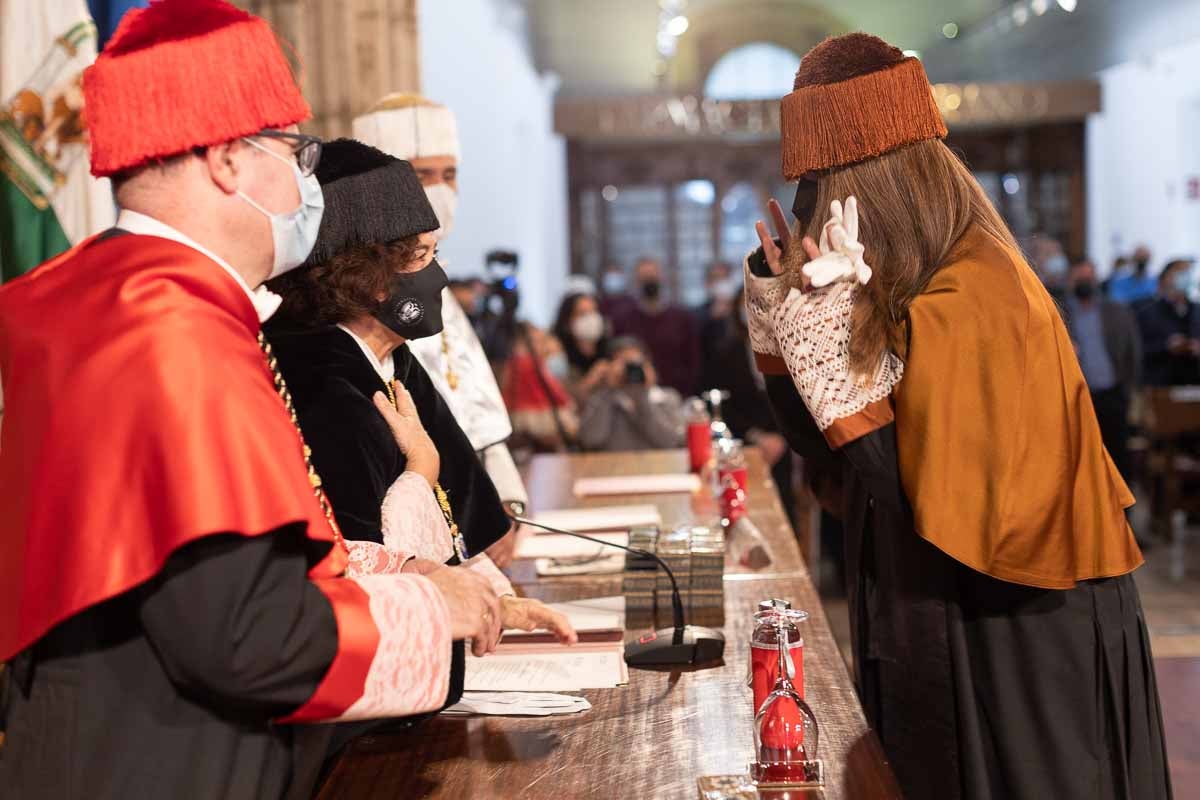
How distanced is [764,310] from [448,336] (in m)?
1.13

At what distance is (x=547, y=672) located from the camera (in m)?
1.95

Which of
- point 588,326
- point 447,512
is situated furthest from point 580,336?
point 447,512

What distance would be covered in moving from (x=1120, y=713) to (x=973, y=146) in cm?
1439

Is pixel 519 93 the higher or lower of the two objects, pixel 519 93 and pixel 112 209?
the higher

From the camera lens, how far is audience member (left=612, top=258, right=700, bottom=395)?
865cm

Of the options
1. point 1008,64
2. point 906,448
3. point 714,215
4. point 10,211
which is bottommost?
point 906,448

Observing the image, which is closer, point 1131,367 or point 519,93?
point 1131,367

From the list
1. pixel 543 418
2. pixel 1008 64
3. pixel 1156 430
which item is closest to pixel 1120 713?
pixel 543 418

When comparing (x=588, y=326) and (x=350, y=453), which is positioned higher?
(x=588, y=326)

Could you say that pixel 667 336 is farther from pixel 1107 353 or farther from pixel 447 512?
pixel 447 512

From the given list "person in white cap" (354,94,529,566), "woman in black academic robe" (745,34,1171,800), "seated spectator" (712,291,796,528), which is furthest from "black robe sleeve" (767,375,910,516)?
"seated spectator" (712,291,796,528)

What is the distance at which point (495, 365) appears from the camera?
5719 millimetres

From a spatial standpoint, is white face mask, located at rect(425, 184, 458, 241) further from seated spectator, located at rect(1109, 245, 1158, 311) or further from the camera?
seated spectator, located at rect(1109, 245, 1158, 311)

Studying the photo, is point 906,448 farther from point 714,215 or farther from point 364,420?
point 714,215
